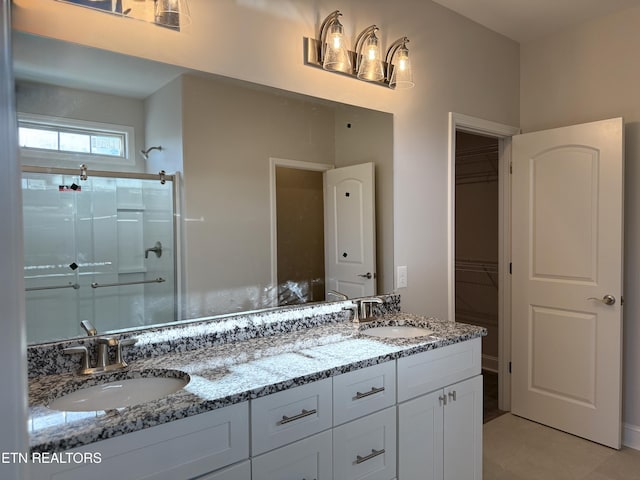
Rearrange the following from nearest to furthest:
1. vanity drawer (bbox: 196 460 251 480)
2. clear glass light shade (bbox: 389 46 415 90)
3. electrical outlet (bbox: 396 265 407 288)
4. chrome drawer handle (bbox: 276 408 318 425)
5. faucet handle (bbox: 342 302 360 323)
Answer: vanity drawer (bbox: 196 460 251 480) < chrome drawer handle (bbox: 276 408 318 425) < faucet handle (bbox: 342 302 360 323) < clear glass light shade (bbox: 389 46 415 90) < electrical outlet (bbox: 396 265 407 288)

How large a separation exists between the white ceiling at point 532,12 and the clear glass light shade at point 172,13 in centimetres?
165

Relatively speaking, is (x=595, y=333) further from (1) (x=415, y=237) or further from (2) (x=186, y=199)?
(2) (x=186, y=199)

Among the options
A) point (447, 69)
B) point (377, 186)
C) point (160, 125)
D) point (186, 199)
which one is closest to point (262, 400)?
point (186, 199)

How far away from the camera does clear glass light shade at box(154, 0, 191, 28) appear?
5.34 feet

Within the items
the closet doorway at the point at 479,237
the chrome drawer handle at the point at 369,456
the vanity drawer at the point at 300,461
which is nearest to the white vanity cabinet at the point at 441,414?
the chrome drawer handle at the point at 369,456

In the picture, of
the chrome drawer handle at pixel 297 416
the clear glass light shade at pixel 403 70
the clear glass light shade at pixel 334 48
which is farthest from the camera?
the clear glass light shade at pixel 403 70

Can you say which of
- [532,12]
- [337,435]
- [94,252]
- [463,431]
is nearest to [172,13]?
[94,252]

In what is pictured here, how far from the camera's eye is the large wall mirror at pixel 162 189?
4.79 feet

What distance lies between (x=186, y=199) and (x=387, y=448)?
50.0 inches

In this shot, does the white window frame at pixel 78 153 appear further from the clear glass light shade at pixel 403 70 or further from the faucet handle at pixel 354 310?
the clear glass light shade at pixel 403 70

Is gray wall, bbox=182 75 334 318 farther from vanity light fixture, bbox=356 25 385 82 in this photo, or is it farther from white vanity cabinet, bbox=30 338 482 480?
white vanity cabinet, bbox=30 338 482 480

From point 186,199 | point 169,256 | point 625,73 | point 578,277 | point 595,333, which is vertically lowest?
point 595,333

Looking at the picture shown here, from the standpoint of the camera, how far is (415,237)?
260cm

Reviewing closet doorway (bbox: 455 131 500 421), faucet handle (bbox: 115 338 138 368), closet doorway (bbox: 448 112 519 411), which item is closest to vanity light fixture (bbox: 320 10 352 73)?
faucet handle (bbox: 115 338 138 368)
